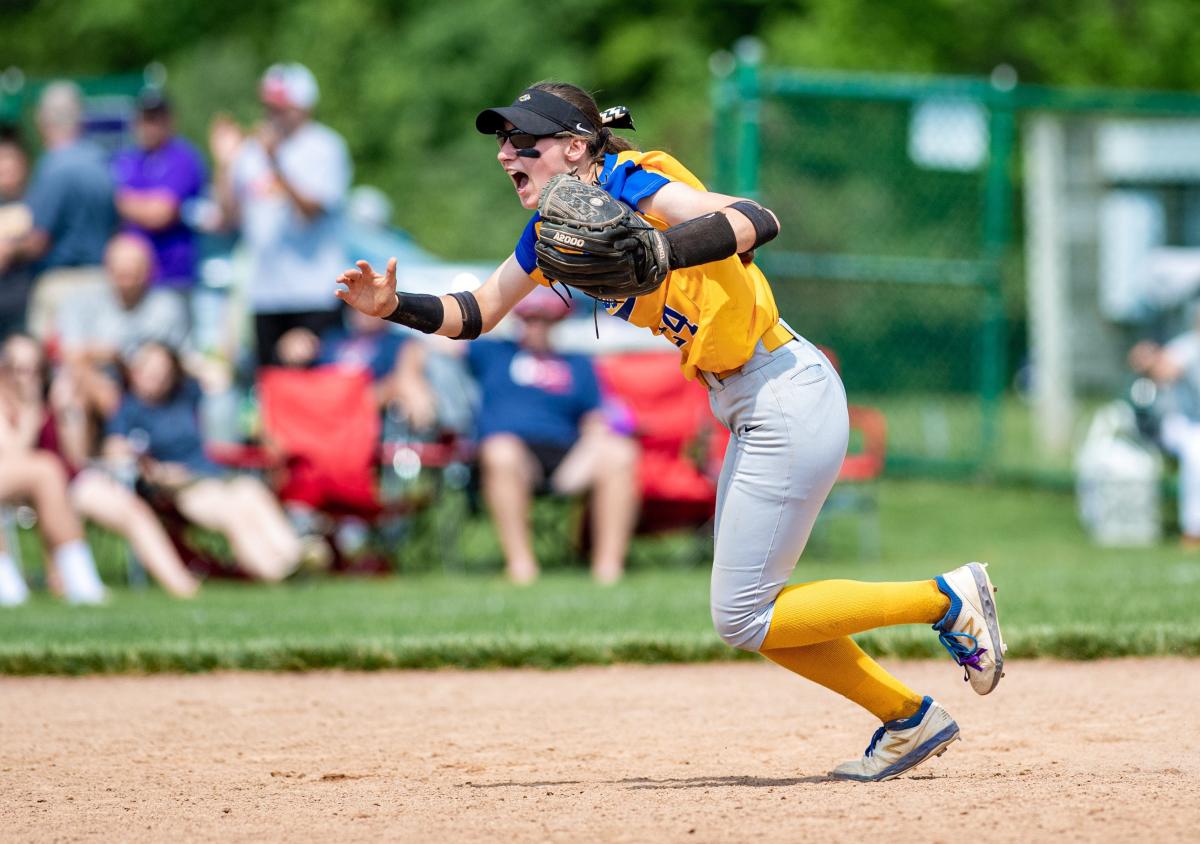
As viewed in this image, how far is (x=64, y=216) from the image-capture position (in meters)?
10.9

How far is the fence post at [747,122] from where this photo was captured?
11852 millimetres

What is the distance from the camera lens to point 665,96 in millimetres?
30828

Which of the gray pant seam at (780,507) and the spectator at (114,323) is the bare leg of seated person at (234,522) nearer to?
the spectator at (114,323)

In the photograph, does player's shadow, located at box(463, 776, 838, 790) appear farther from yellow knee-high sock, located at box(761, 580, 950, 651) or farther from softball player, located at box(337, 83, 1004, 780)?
yellow knee-high sock, located at box(761, 580, 950, 651)

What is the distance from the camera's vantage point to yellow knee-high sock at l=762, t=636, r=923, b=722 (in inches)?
202

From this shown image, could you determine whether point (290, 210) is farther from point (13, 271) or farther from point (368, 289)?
point (368, 289)

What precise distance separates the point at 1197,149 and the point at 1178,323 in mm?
2061

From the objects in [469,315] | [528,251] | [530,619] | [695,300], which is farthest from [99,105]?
[695,300]

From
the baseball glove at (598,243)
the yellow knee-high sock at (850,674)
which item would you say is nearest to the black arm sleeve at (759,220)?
the baseball glove at (598,243)

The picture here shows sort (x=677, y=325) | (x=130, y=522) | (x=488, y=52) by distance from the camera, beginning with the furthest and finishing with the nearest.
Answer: (x=488, y=52)
(x=130, y=522)
(x=677, y=325)

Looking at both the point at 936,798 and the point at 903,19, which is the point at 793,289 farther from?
the point at 903,19

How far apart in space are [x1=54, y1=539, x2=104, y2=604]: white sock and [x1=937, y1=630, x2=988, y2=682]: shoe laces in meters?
5.54

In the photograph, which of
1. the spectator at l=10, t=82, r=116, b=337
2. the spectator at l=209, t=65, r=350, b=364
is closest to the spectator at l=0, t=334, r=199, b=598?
the spectator at l=10, t=82, r=116, b=337

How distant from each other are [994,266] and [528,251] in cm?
858
